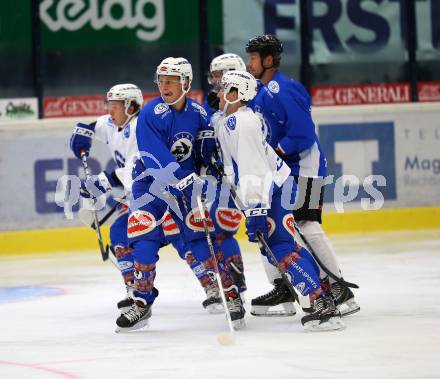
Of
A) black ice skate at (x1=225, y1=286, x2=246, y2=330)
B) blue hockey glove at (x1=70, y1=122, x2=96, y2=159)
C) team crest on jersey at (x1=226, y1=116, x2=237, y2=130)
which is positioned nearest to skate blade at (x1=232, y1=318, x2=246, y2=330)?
black ice skate at (x1=225, y1=286, x2=246, y2=330)

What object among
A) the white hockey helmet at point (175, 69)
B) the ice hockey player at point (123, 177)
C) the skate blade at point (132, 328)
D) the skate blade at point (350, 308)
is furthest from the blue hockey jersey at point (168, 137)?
the skate blade at point (350, 308)

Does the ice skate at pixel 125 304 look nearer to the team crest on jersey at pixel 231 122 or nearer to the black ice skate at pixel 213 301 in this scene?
the black ice skate at pixel 213 301

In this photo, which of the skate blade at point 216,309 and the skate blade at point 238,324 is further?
the skate blade at point 216,309

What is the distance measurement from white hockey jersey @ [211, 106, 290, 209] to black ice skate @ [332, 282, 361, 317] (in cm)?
80

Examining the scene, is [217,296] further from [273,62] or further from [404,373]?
[404,373]

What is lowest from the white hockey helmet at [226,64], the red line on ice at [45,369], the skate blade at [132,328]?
the skate blade at [132,328]

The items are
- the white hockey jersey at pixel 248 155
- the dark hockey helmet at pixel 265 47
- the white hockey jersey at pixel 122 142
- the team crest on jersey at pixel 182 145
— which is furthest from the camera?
the white hockey jersey at pixel 122 142

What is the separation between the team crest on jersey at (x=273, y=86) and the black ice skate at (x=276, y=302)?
39.5 inches

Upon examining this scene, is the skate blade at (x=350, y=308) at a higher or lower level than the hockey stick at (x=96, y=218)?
lower

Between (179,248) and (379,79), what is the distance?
5.24 m

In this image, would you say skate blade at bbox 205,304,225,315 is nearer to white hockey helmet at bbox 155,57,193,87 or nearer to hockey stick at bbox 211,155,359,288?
hockey stick at bbox 211,155,359,288

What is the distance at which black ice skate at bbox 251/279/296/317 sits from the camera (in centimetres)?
648

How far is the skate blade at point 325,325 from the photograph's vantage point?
5816 millimetres

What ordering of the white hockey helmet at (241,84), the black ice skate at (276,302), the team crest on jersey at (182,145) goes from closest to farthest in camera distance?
the white hockey helmet at (241,84), the team crest on jersey at (182,145), the black ice skate at (276,302)
